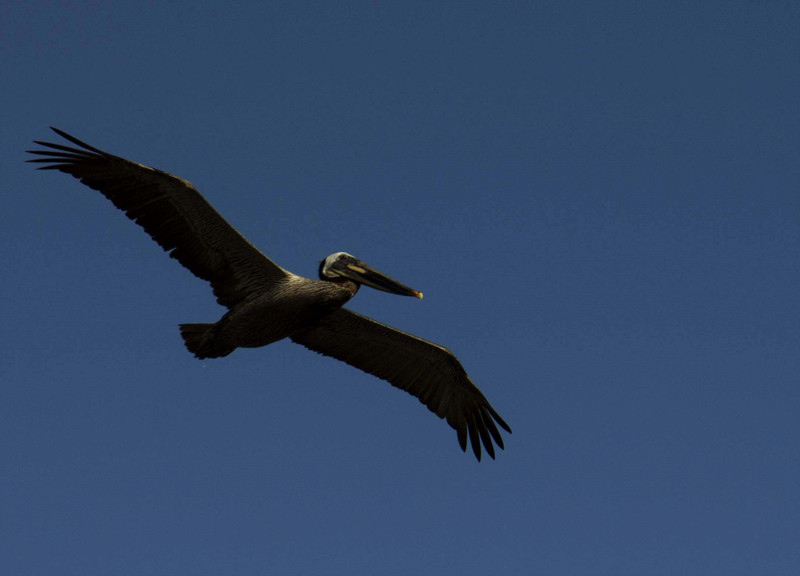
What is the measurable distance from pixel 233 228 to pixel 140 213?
124 centimetres

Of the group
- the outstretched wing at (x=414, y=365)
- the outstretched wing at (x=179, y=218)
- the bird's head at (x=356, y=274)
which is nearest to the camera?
the outstretched wing at (x=179, y=218)

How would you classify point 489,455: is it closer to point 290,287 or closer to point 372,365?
point 372,365

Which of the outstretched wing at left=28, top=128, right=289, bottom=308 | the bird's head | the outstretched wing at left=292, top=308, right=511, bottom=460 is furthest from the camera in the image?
the outstretched wing at left=292, top=308, right=511, bottom=460

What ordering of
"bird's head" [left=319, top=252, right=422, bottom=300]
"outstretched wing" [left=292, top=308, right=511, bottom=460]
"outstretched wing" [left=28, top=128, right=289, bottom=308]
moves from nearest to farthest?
1. "outstretched wing" [left=28, top=128, right=289, bottom=308]
2. "bird's head" [left=319, top=252, right=422, bottom=300]
3. "outstretched wing" [left=292, top=308, right=511, bottom=460]

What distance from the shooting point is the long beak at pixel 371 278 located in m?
14.3

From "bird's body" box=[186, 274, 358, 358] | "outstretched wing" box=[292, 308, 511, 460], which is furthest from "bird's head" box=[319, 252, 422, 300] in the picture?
"outstretched wing" box=[292, 308, 511, 460]

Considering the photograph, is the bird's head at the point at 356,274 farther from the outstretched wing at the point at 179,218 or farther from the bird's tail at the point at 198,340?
the bird's tail at the point at 198,340

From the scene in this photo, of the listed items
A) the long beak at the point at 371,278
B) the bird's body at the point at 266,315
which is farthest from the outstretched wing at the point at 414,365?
the bird's body at the point at 266,315

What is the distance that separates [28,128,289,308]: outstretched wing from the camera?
13.1 meters

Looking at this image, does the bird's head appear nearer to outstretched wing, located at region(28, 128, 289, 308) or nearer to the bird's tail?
outstretched wing, located at region(28, 128, 289, 308)

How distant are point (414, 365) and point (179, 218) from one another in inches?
176

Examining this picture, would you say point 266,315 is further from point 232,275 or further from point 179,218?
point 179,218

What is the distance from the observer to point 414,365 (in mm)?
15695

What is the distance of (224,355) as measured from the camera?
1391cm
